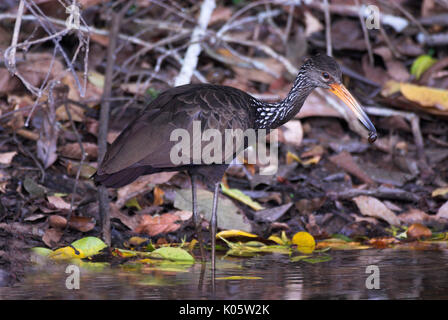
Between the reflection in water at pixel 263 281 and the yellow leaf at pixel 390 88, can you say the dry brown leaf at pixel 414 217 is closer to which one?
the reflection in water at pixel 263 281

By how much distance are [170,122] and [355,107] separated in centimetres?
151

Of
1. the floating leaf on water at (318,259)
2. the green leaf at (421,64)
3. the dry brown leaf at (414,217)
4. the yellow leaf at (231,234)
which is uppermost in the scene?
the green leaf at (421,64)

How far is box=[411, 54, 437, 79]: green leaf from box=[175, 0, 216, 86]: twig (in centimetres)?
275

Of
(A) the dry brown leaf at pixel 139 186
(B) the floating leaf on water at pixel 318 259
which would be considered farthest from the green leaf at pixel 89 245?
(B) the floating leaf on water at pixel 318 259

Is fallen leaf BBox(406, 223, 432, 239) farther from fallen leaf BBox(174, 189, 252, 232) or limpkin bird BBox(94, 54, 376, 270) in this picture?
fallen leaf BBox(174, 189, 252, 232)

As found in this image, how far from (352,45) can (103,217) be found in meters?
4.74

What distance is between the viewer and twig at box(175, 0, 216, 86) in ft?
24.3

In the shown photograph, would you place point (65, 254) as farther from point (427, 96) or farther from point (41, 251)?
point (427, 96)

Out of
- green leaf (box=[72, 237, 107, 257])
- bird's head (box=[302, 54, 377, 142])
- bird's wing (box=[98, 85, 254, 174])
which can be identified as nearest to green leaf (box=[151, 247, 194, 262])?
green leaf (box=[72, 237, 107, 257])

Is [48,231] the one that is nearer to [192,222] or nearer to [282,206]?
[192,222]

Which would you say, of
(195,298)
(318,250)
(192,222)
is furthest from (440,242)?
(195,298)

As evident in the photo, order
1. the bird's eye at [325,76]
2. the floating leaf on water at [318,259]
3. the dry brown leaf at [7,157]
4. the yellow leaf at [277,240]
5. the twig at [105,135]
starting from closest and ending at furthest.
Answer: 1. the floating leaf on water at [318,259]
2. the twig at [105,135]
3. the bird's eye at [325,76]
4. the yellow leaf at [277,240]
5. the dry brown leaf at [7,157]

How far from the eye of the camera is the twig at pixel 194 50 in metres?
7.42
